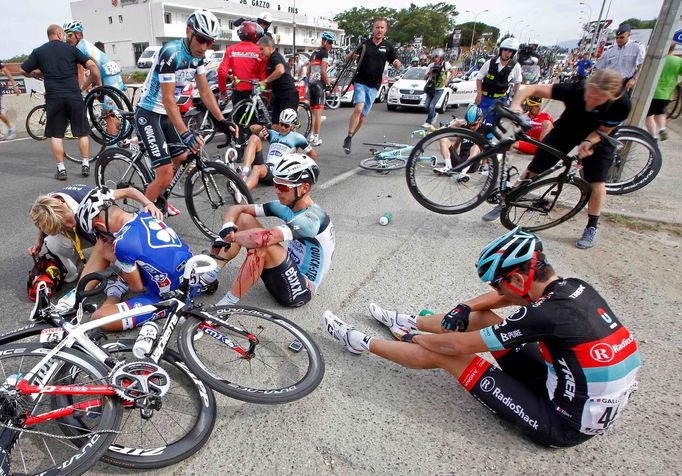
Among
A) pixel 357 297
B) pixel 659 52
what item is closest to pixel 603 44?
pixel 659 52

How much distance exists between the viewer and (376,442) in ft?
7.31

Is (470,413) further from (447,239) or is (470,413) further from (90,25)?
(90,25)

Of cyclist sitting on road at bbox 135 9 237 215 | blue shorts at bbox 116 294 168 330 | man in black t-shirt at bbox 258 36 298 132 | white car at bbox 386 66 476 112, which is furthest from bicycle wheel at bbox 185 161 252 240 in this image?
white car at bbox 386 66 476 112

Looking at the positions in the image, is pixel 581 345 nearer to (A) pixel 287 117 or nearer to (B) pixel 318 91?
(A) pixel 287 117

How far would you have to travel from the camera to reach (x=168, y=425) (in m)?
2.23

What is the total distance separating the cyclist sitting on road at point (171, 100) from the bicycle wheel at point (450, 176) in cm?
220

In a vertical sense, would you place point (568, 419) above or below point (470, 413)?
above

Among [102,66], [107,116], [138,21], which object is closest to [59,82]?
[107,116]

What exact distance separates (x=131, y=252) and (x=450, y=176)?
4.82m

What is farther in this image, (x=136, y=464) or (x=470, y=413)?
(x=470, y=413)

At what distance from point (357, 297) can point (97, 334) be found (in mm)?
2009

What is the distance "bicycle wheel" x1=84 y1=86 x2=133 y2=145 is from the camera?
6910 mm

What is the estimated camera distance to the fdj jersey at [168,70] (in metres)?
3.87

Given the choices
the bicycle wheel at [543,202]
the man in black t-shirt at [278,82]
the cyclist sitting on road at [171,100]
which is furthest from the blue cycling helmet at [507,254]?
the man in black t-shirt at [278,82]
